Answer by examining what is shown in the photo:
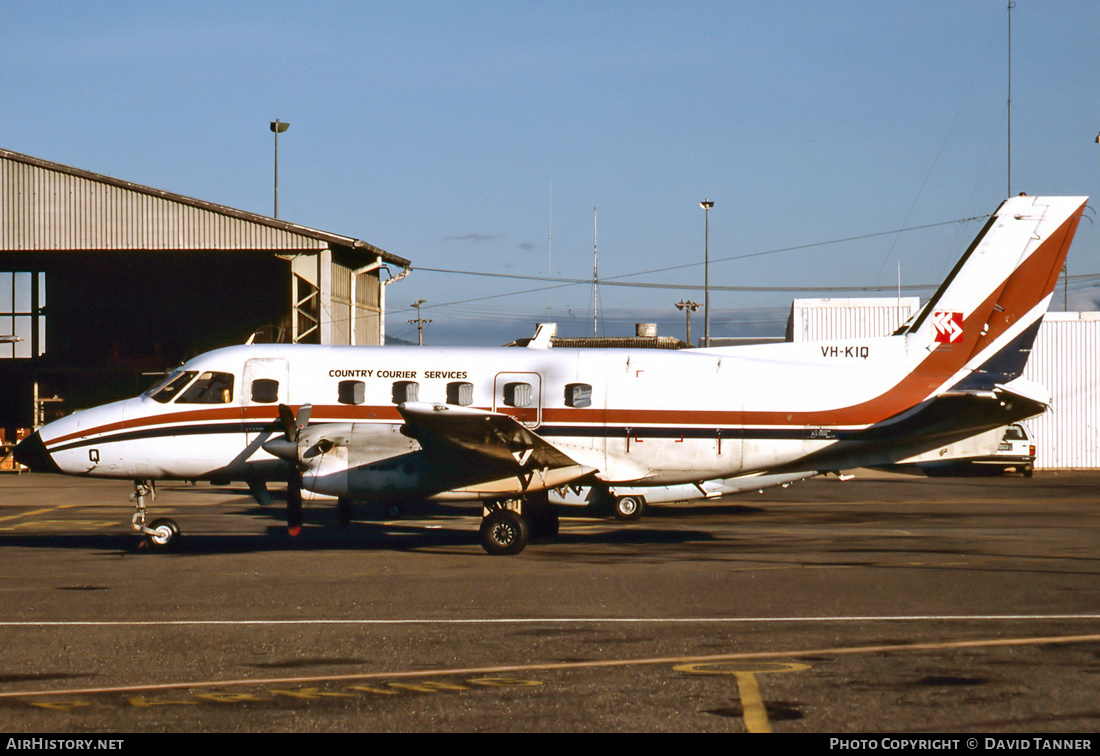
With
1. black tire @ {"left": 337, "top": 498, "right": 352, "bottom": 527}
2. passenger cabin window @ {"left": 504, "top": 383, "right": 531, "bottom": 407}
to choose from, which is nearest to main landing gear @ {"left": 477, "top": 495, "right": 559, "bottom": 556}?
passenger cabin window @ {"left": 504, "top": 383, "right": 531, "bottom": 407}

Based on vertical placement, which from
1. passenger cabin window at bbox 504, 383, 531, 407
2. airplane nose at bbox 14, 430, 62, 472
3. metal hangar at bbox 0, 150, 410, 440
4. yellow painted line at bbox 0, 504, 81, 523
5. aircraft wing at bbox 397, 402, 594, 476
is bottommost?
yellow painted line at bbox 0, 504, 81, 523

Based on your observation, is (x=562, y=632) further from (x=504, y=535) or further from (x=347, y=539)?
(x=347, y=539)

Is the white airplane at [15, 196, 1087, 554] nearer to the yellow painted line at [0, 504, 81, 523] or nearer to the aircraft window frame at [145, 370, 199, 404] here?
the aircraft window frame at [145, 370, 199, 404]

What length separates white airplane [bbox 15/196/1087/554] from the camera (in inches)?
656

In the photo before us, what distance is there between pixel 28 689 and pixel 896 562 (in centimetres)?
1135

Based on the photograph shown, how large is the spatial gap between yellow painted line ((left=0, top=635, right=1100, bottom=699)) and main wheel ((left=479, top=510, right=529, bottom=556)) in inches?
292

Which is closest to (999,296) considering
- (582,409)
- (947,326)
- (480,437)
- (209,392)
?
(947,326)

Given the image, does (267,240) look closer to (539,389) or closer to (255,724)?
(539,389)

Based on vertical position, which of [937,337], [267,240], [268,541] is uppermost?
[267,240]

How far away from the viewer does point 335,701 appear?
7344 millimetres

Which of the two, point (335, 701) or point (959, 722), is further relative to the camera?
point (335, 701)

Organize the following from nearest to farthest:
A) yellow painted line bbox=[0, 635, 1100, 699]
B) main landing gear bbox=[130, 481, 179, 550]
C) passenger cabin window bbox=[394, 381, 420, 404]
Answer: yellow painted line bbox=[0, 635, 1100, 699]
main landing gear bbox=[130, 481, 179, 550]
passenger cabin window bbox=[394, 381, 420, 404]

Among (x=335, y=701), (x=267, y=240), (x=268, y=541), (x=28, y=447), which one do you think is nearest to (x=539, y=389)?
(x=268, y=541)

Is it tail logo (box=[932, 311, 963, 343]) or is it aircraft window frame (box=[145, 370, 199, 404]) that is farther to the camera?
tail logo (box=[932, 311, 963, 343])
